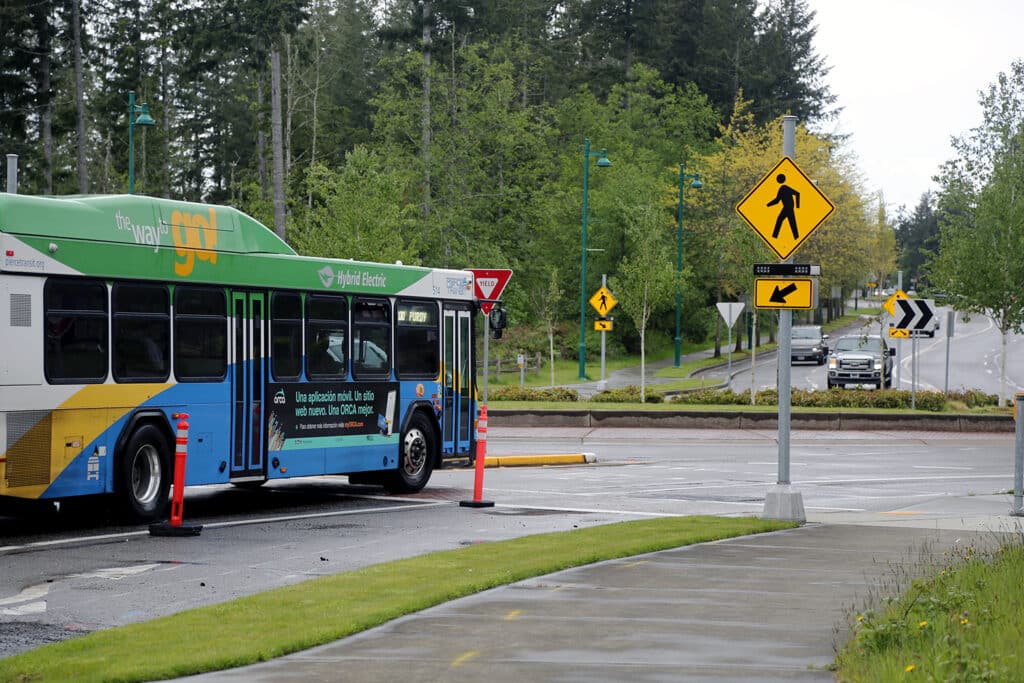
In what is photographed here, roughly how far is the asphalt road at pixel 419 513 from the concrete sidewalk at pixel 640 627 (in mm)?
2148

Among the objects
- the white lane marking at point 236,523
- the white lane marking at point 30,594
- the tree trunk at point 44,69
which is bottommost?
the white lane marking at point 236,523

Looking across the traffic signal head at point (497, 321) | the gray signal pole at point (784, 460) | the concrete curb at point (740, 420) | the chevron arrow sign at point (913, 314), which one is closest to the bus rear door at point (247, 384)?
the traffic signal head at point (497, 321)

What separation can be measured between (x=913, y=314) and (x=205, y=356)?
1018 inches

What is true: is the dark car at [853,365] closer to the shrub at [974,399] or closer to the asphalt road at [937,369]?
the asphalt road at [937,369]

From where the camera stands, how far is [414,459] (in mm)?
21234

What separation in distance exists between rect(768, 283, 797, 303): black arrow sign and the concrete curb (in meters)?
20.1

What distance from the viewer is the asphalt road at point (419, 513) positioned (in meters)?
11.8

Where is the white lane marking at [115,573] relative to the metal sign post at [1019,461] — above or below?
below

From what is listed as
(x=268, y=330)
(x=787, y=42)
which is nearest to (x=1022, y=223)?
(x=268, y=330)

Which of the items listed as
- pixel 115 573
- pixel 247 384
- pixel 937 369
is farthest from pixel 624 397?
pixel 937 369

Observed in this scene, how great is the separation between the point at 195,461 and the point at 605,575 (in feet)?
21.5

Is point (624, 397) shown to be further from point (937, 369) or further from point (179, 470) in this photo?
point (937, 369)

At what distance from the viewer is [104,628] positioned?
9977 mm

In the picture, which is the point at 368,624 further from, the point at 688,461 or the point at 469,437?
the point at 688,461
